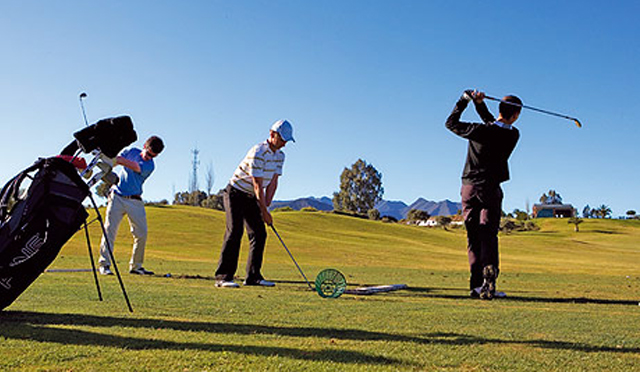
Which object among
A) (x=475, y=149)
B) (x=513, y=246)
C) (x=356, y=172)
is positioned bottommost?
(x=513, y=246)

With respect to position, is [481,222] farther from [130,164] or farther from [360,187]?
[360,187]

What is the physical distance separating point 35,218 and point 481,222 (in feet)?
19.7

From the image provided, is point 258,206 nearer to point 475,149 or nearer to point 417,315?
point 475,149

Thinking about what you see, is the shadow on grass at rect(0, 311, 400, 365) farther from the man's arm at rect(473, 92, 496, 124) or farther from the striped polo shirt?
the man's arm at rect(473, 92, 496, 124)

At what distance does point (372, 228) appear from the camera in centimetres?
5416

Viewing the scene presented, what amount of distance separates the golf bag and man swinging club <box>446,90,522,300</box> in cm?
558

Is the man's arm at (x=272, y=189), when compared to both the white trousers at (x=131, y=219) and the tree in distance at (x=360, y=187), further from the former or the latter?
the tree in distance at (x=360, y=187)

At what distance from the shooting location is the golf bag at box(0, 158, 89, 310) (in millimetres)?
4605

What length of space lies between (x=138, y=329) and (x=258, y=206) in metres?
4.94

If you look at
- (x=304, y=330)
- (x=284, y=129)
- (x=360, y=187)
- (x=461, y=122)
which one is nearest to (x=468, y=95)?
(x=461, y=122)

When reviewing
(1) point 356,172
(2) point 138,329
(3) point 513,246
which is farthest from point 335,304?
(1) point 356,172

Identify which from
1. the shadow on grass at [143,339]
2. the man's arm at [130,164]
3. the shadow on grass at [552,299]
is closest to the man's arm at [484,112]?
the shadow on grass at [552,299]

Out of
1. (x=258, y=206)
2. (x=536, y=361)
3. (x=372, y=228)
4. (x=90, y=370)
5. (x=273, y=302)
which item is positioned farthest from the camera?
(x=372, y=228)

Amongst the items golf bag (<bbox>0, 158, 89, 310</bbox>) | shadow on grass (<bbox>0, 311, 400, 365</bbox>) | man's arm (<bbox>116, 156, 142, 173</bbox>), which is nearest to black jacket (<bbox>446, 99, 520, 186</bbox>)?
shadow on grass (<bbox>0, 311, 400, 365</bbox>)
